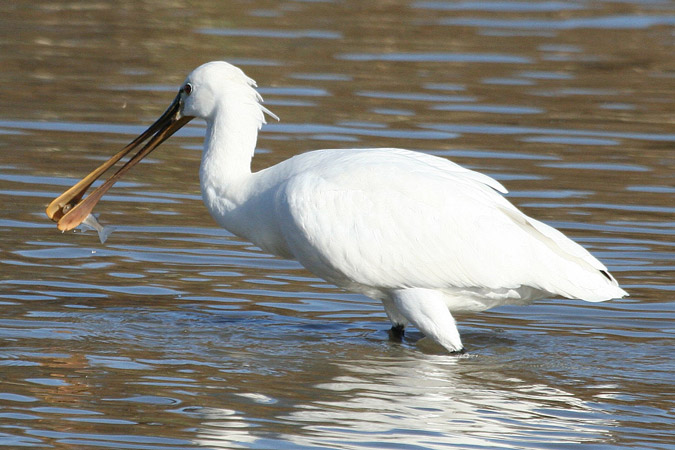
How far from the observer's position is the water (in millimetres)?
7562

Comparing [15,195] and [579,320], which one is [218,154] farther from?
[15,195]

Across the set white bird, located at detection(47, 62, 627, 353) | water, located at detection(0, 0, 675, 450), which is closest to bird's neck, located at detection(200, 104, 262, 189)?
white bird, located at detection(47, 62, 627, 353)

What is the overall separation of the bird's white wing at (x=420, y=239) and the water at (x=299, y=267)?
51 cm

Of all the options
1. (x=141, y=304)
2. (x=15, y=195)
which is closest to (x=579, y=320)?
(x=141, y=304)

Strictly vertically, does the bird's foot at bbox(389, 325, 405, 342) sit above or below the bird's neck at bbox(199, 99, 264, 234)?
below

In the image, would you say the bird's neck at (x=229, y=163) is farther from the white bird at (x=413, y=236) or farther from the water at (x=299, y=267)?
A: the water at (x=299, y=267)

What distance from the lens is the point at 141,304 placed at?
9766 mm

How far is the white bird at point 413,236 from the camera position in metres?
8.72

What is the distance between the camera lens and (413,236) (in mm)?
8867

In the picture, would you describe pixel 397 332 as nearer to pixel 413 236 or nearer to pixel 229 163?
pixel 413 236

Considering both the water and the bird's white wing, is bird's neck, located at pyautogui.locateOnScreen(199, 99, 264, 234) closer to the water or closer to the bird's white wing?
the bird's white wing

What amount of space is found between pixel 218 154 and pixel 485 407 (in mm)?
2609

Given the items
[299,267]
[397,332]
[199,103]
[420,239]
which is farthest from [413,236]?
[299,267]

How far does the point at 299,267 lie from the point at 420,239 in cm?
234
